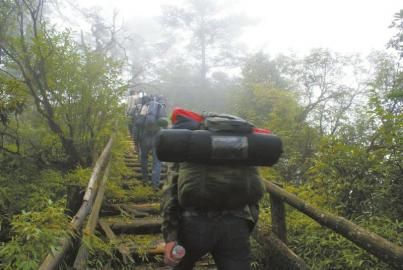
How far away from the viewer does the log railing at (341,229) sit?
2182 mm

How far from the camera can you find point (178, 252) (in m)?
2.23

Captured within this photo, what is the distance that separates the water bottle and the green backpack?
0.84ft

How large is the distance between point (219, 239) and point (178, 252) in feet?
0.91

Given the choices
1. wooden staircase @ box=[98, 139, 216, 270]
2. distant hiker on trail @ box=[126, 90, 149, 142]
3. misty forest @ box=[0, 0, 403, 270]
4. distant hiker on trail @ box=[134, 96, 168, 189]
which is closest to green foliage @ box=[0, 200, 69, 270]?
misty forest @ box=[0, 0, 403, 270]

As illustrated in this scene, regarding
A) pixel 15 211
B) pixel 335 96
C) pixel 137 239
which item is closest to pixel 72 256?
pixel 137 239

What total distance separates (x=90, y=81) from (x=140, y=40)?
3445 centimetres

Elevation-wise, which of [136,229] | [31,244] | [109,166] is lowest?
[136,229]

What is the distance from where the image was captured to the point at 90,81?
5730mm

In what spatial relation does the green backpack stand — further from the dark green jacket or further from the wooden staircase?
the wooden staircase

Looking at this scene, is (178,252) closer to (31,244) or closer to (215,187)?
(215,187)

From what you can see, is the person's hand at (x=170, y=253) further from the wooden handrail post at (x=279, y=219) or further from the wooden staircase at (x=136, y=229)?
the wooden handrail post at (x=279, y=219)

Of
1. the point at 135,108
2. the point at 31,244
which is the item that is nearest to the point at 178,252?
the point at 31,244

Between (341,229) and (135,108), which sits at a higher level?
(135,108)

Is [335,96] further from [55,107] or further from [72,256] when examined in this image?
[72,256]
